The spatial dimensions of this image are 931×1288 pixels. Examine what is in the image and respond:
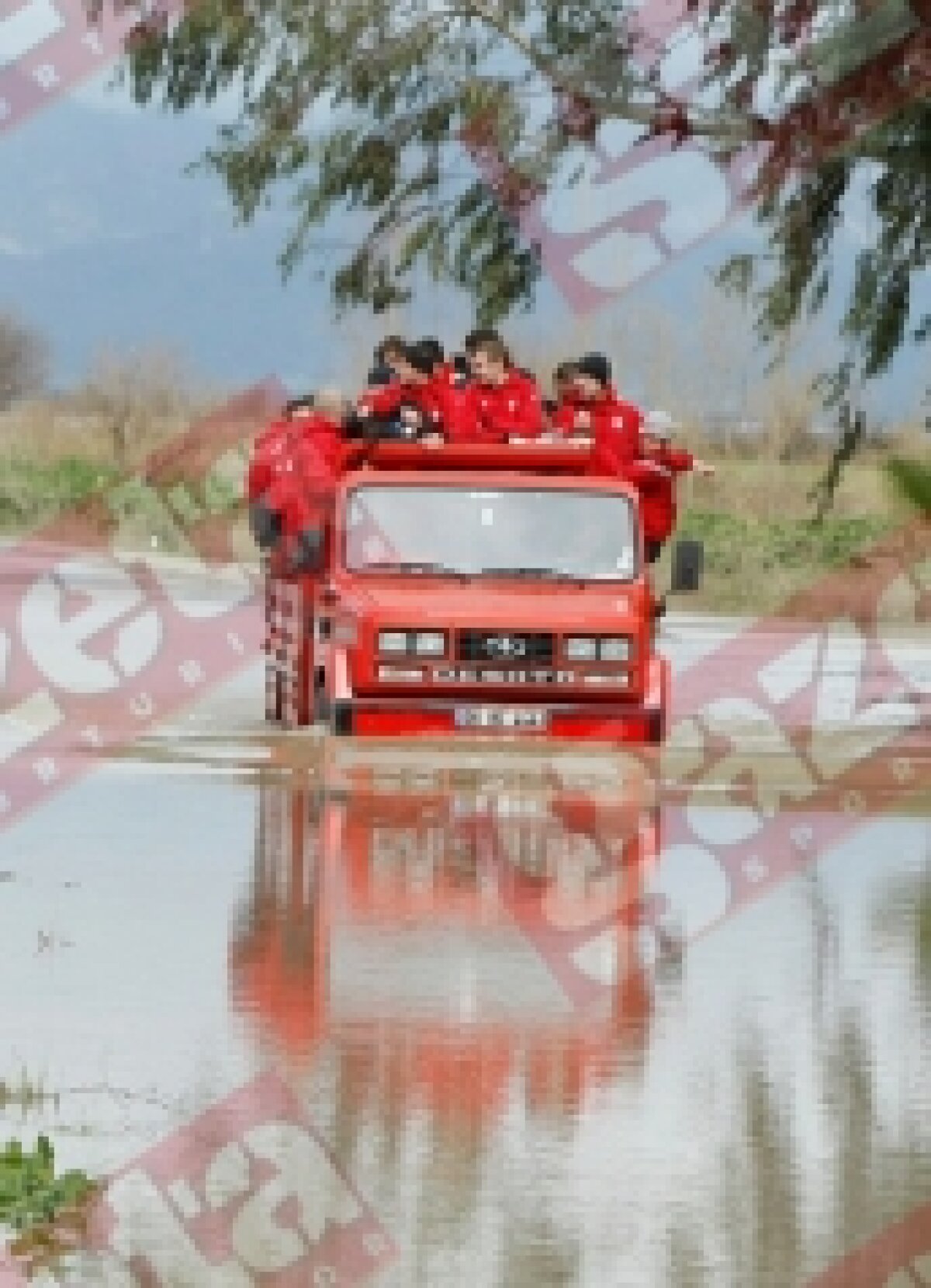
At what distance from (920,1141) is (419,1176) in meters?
1.39

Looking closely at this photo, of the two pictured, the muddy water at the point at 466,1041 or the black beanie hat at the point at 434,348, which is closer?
the muddy water at the point at 466,1041

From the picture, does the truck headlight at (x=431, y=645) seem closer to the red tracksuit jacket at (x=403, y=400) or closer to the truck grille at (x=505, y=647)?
the truck grille at (x=505, y=647)

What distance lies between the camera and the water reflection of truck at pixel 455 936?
41.2 ft

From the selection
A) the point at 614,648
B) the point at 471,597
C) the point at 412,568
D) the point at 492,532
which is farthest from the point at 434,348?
the point at 614,648

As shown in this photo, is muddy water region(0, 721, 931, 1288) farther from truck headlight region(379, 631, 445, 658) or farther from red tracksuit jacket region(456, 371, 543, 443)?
red tracksuit jacket region(456, 371, 543, 443)

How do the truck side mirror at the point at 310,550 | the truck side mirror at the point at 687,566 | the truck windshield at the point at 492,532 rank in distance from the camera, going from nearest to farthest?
1. the truck windshield at the point at 492,532
2. the truck side mirror at the point at 687,566
3. the truck side mirror at the point at 310,550

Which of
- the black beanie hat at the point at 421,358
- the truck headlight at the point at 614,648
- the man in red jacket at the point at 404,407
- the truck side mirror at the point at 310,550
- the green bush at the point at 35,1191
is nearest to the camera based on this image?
the green bush at the point at 35,1191

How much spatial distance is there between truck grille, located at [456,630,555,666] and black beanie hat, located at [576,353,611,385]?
318cm

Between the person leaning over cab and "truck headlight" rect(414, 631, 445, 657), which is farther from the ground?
the person leaning over cab

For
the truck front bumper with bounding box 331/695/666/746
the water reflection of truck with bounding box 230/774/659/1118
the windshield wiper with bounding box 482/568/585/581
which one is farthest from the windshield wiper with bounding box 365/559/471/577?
the water reflection of truck with bounding box 230/774/659/1118

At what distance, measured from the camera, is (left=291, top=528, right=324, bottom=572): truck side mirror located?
81.7ft

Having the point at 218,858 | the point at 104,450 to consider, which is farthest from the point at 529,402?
the point at 104,450

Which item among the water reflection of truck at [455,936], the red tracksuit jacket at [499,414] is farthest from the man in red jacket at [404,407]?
the water reflection of truck at [455,936]

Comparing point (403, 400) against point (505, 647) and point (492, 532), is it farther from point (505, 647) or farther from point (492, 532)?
point (505, 647)
